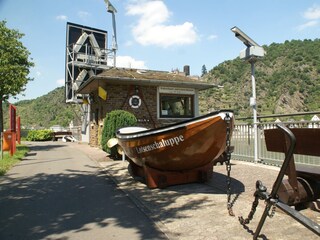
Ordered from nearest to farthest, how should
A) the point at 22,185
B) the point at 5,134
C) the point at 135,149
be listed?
the point at 135,149 < the point at 22,185 < the point at 5,134

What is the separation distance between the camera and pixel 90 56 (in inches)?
1066

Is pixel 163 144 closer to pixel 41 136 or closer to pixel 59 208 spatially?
pixel 59 208

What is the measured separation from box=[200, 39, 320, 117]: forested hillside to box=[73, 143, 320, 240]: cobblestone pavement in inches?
2371

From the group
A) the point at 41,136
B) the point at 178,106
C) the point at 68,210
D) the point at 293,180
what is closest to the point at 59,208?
the point at 68,210

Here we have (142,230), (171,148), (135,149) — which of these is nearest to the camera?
(142,230)

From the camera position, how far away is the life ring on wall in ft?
55.2

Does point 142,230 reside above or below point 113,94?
below

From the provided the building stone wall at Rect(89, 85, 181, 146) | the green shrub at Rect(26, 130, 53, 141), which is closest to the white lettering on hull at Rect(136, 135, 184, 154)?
the building stone wall at Rect(89, 85, 181, 146)

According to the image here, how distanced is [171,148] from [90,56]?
22.4 m

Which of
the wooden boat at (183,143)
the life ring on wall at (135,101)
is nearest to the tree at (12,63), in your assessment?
the life ring on wall at (135,101)

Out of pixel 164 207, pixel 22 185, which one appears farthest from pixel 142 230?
pixel 22 185

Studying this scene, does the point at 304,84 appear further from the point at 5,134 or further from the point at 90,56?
the point at 5,134

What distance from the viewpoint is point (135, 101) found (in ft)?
55.6

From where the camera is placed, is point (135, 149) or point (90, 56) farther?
point (90, 56)
